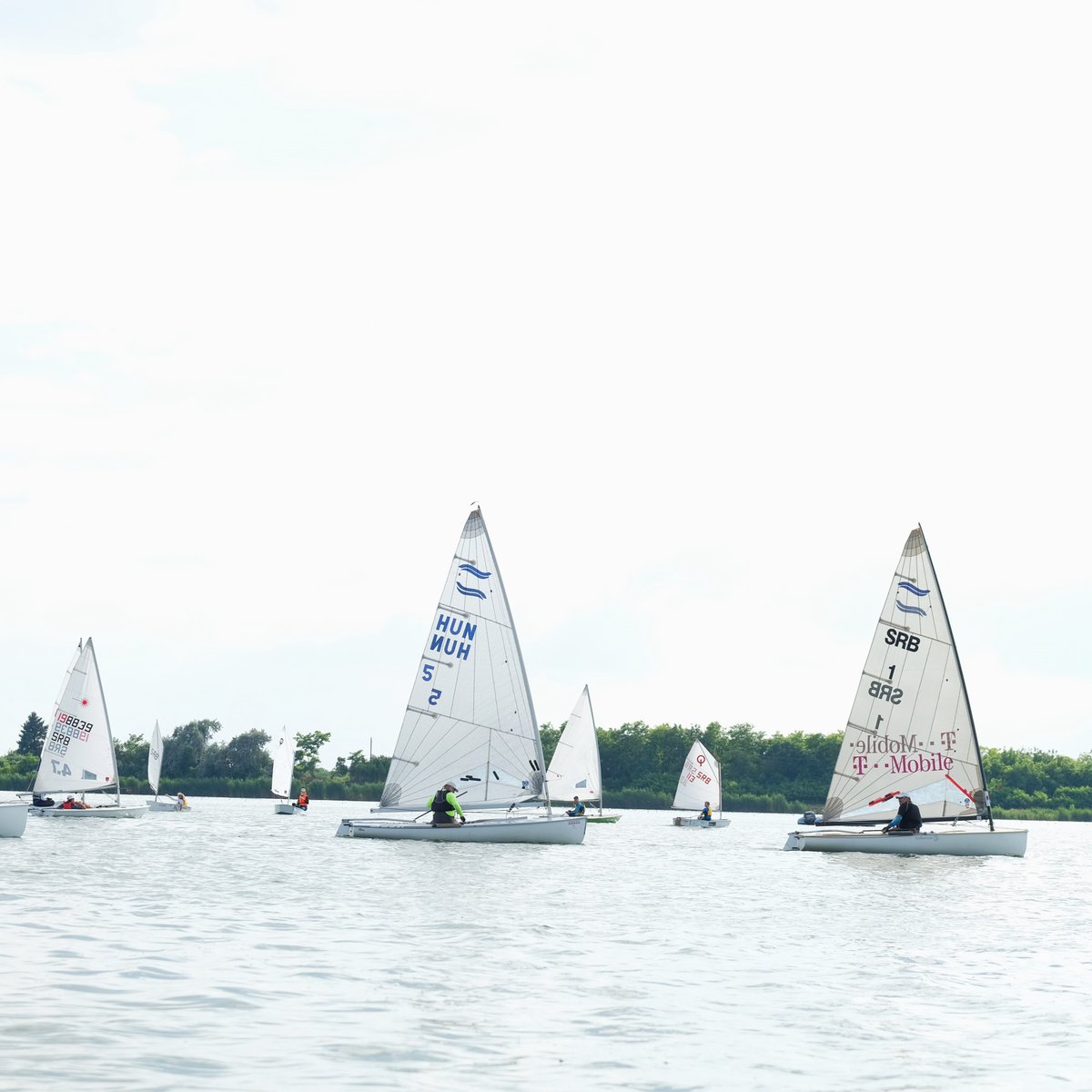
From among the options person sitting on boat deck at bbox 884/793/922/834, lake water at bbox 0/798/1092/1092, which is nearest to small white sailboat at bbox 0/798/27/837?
lake water at bbox 0/798/1092/1092

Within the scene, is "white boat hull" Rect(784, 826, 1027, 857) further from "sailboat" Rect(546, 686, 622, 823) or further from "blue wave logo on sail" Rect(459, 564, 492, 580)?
"sailboat" Rect(546, 686, 622, 823)

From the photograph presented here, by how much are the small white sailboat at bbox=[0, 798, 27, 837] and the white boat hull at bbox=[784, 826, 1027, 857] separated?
23.9m

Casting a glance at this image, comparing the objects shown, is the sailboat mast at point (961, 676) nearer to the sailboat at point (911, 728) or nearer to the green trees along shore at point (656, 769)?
the sailboat at point (911, 728)

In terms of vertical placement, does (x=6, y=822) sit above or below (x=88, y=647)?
below

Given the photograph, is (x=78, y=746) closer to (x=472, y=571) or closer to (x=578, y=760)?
(x=472, y=571)

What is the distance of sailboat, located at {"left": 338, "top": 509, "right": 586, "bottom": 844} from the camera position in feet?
150

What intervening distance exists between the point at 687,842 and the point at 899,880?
86.2 feet

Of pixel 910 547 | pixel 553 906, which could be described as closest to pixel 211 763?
pixel 910 547

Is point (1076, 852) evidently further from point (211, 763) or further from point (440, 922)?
point (211, 763)

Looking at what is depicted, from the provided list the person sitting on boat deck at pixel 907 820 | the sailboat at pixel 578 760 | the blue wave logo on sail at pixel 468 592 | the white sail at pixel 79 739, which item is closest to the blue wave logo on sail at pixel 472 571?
the blue wave logo on sail at pixel 468 592

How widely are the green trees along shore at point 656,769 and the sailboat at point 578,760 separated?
52068 millimetres

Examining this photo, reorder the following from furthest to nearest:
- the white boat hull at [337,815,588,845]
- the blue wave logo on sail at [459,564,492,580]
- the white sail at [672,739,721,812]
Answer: the white sail at [672,739,721,812], the blue wave logo on sail at [459,564,492,580], the white boat hull at [337,815,588,845]

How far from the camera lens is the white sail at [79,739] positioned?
61.4 metres

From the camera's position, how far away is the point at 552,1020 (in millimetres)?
15195
